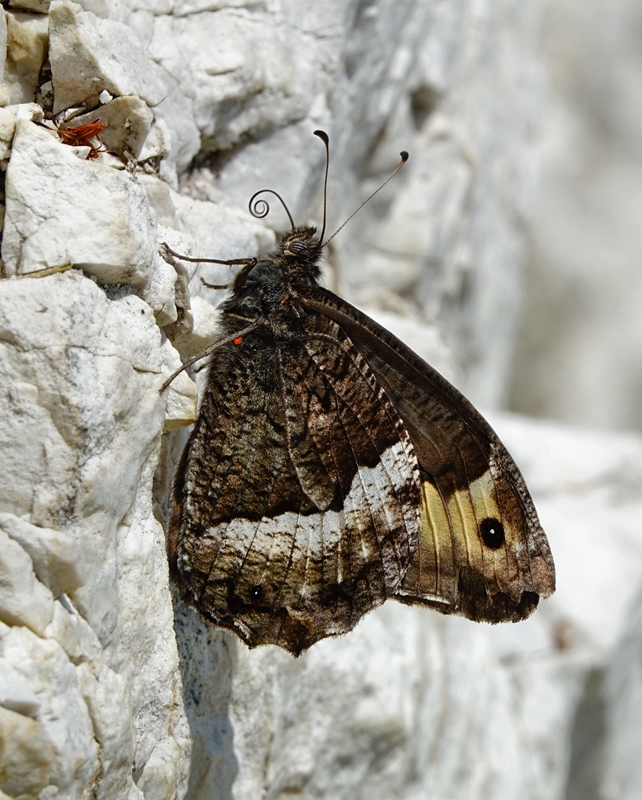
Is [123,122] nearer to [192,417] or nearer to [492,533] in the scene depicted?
[192,417]

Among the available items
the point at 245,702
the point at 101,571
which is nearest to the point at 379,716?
the point at 245,702

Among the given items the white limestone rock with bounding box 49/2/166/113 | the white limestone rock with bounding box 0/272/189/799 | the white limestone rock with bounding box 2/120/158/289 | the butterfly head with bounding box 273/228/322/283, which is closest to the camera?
the white limestone rock with bounding box 0/272/189/799

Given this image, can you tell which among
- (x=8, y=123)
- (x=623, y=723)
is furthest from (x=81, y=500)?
→ (x=623, y=723)

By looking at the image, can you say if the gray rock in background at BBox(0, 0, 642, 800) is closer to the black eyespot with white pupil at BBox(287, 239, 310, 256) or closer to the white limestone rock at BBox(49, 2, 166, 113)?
the white limestone rock at BBox(49, 2, 166, 113)

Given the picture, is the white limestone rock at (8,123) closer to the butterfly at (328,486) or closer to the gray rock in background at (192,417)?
the gray rock in background at (192,417)

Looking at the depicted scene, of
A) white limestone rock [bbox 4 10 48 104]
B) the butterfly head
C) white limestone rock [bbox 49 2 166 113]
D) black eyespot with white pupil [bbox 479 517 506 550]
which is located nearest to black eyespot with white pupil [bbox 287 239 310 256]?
the butterfly head

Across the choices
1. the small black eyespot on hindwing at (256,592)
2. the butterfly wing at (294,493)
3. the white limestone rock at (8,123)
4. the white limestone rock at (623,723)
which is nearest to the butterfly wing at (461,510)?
the butterfly wing at (294,493)
